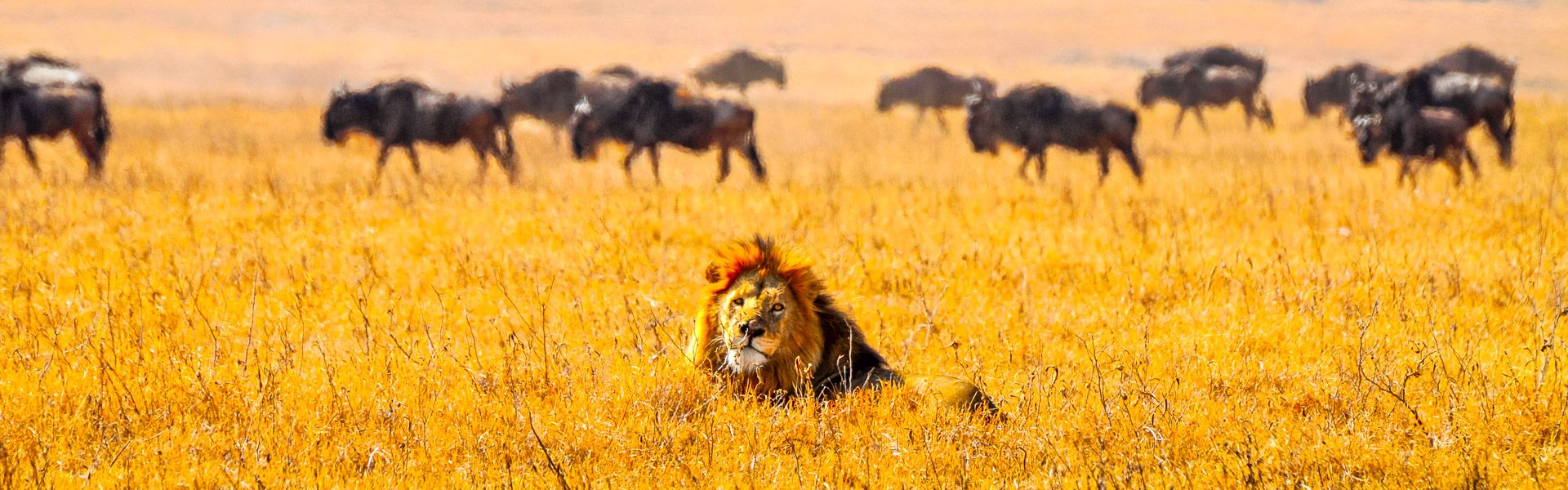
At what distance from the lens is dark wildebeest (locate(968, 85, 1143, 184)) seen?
645 inches

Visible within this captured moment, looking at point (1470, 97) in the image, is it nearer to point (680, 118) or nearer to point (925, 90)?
point (680, 118)

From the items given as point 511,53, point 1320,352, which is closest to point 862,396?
point 1320,352

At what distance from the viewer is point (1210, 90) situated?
1216 inches

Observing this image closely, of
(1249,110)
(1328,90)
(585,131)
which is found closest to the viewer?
(585,131)

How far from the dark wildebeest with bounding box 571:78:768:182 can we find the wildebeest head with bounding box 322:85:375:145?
3.32m

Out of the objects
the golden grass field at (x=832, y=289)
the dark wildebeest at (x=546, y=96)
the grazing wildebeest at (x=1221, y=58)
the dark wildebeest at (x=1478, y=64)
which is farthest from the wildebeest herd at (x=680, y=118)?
the dark wildebeest at (x=1478, y=64)

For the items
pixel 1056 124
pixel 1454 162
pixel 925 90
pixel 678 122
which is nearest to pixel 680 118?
pixel 678 122

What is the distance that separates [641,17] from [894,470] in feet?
425

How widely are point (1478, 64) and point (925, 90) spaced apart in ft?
57.4

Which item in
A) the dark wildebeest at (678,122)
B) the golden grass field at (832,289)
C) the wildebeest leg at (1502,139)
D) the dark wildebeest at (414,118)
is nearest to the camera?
the golden grass field at (832,289)

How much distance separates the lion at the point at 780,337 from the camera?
4.69 metres

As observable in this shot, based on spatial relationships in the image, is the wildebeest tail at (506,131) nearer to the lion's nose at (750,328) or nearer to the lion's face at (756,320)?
the lion's face at (756,320)

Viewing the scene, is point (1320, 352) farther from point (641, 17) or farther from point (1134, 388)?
point (641, 17)

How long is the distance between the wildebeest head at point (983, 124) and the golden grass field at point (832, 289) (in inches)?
178
